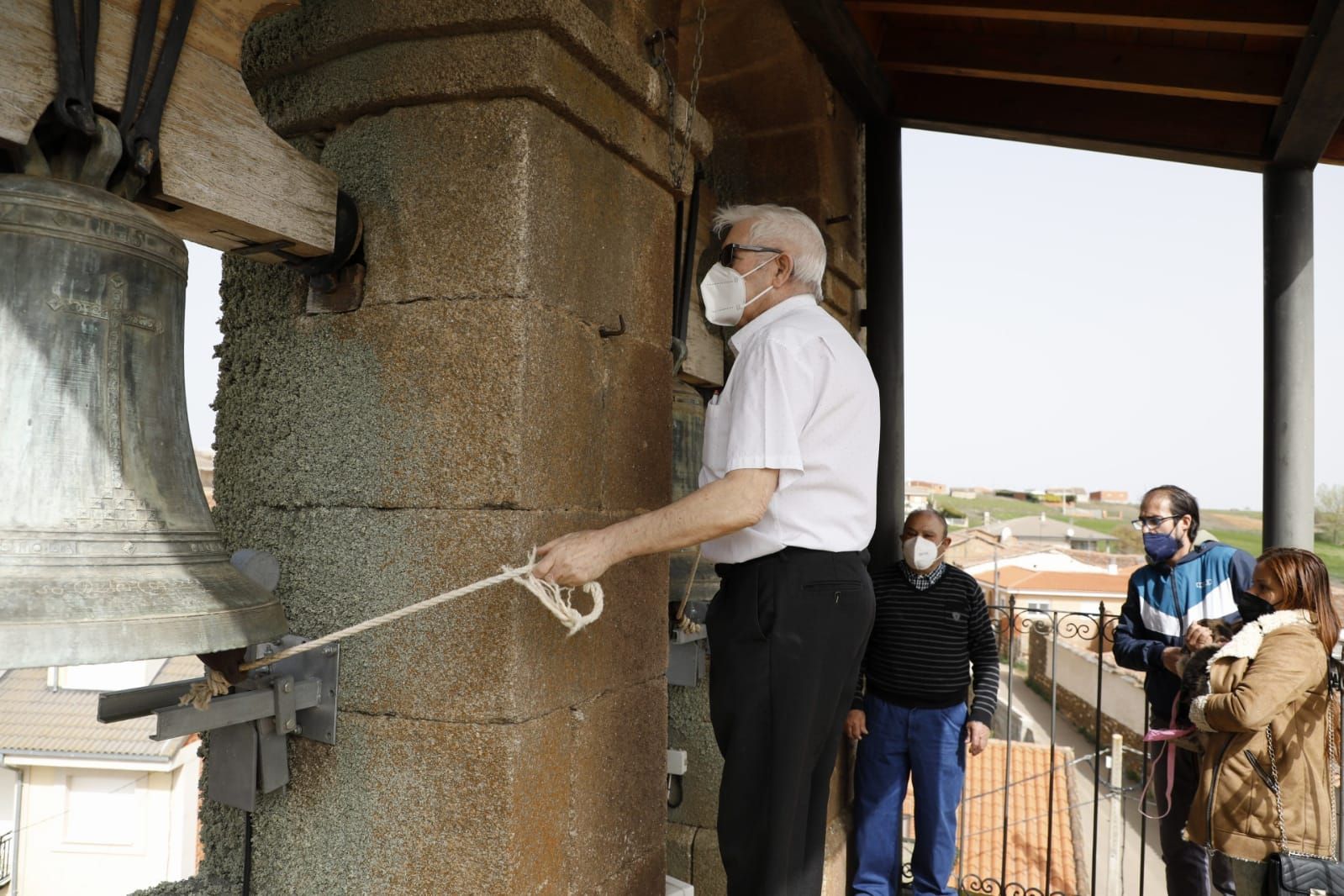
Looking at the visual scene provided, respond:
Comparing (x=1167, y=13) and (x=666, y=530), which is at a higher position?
(x=1167, y=13)

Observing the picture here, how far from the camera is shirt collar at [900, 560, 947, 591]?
13.1 ft

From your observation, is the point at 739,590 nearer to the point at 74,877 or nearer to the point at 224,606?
the point at 224,606

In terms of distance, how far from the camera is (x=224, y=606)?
130 cm

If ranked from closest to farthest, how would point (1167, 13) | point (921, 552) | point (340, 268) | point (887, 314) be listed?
point (340, 268) → point (1167, 13) → point (921, 552) → point (887, 314)

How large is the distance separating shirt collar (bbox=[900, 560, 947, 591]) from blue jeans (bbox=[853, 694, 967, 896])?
0.52 meters

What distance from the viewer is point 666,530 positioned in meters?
1.59

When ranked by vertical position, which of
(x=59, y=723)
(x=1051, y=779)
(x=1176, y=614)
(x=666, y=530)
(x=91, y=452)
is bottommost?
(x=59, y=723)

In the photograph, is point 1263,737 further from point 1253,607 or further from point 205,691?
point 205,691

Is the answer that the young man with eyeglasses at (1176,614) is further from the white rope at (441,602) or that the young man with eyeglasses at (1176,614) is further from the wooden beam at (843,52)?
the white rope at (441,602)

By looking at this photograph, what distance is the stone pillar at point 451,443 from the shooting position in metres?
1.59

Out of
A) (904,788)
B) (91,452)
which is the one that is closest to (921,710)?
(904,788)

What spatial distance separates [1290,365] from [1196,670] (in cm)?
134

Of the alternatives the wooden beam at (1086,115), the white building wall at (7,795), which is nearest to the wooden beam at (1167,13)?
the wooden beam at (1086,115)

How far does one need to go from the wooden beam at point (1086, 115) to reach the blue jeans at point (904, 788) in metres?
2.55
